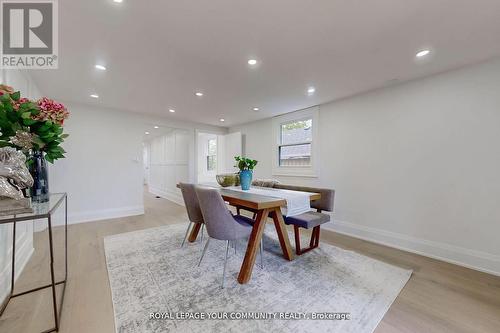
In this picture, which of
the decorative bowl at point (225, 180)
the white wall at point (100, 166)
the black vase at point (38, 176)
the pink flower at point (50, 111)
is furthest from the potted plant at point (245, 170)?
the white wall at point (100, 166)

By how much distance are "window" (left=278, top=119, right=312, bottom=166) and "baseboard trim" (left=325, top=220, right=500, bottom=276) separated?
4.76ft

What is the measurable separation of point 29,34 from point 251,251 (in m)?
2.84

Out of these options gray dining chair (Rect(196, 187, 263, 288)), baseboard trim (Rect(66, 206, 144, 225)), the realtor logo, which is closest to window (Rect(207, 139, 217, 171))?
baseboard trim (Rect(66, 206, 144, 225))

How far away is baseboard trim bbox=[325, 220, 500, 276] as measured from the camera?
7.28ft

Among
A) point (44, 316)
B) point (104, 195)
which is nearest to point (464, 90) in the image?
point (44, 316)

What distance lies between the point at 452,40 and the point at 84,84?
4357 mm

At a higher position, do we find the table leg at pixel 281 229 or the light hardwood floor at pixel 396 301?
the table leg at pixel 281 229

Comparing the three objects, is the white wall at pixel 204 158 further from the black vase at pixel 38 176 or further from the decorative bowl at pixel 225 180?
the black vase at pixel 38 176

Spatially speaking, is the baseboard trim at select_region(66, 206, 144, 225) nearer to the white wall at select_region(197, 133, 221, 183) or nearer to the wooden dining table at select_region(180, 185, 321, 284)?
the white wall at select_region(197, 133, 221, 183)

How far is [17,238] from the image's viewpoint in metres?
2.13

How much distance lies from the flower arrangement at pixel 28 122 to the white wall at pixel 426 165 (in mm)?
3635

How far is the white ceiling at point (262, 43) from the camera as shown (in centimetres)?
150

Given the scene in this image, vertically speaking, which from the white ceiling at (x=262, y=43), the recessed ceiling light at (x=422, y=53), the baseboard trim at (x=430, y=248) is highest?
the recessed ceiling light at (x=422, y=53)

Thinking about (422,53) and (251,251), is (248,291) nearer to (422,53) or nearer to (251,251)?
(251,251)
